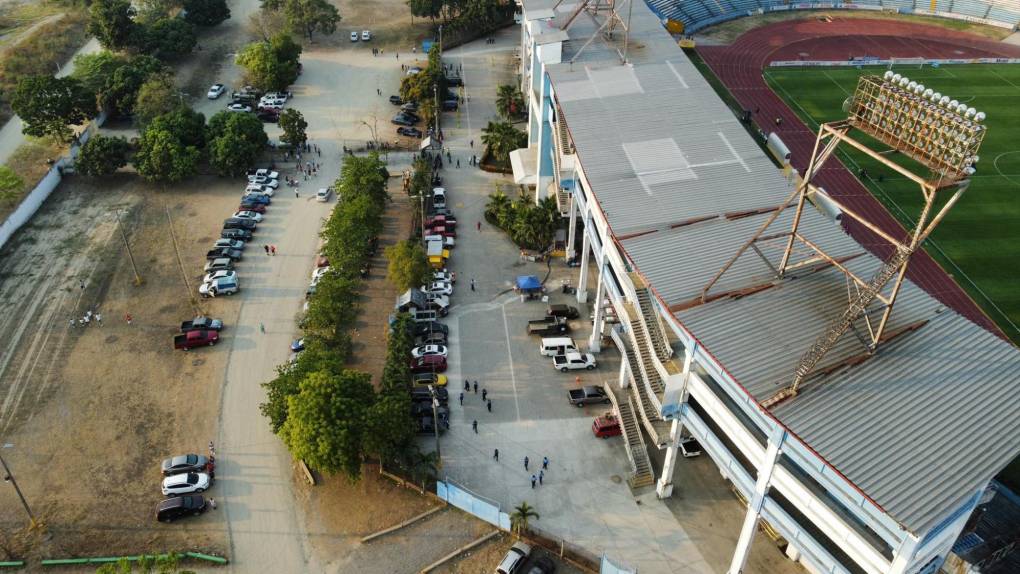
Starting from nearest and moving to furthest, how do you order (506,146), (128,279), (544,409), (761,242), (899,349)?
(899,349) → (761,242) → (544,409) → (128,279) → (506,146)

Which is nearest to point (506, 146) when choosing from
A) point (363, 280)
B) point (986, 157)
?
point (363, 280)

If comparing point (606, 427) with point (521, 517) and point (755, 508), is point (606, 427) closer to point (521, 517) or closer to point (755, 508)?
point (521, 517)

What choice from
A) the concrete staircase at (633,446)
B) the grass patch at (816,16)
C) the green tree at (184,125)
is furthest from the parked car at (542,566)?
the grass patch at (816,16)

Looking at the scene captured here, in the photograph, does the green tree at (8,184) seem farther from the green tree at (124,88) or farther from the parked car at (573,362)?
the parked car at (573,362)

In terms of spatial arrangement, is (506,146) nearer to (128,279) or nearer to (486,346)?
(486,346)

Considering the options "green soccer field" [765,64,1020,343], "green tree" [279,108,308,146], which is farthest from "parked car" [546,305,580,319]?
"green tree" [279,108,308,146]
